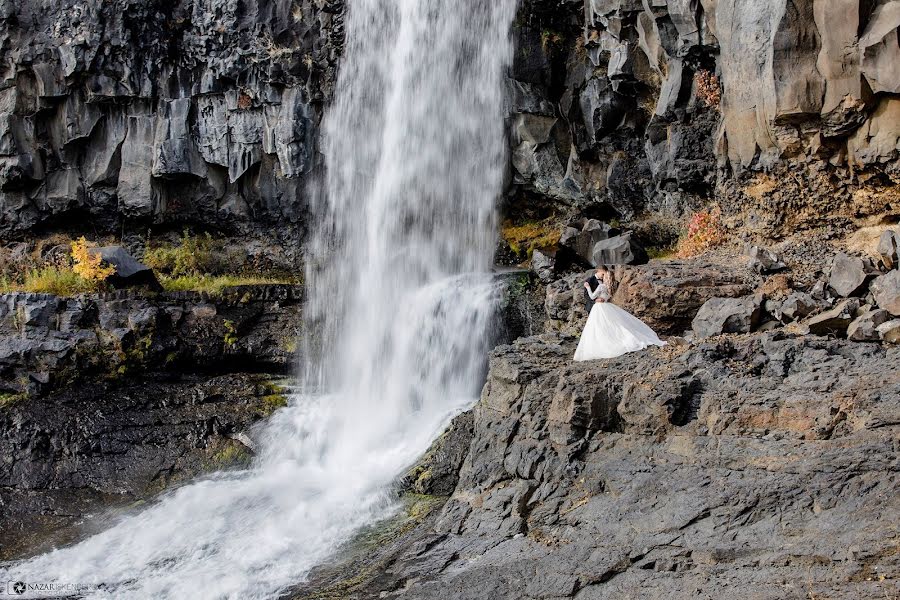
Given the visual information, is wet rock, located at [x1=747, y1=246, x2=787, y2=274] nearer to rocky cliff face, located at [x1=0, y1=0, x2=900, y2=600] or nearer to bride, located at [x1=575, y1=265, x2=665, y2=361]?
rocky cliff face, located at [x1=0, y1=0, x2=900, y2=600]

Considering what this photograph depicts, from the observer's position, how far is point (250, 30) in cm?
2025

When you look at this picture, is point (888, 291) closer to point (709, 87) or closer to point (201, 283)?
point (709, 87)

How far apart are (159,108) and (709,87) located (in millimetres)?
15144

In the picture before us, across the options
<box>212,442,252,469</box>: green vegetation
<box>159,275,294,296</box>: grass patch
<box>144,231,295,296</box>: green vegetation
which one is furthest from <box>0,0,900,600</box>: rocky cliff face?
<box>144,231,295,296</box>: green vegetation

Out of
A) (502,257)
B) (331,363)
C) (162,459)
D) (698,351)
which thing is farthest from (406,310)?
(698,351)

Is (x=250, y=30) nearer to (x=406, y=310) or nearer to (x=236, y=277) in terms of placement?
(x=236, y=277)

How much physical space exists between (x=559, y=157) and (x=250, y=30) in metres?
9.25

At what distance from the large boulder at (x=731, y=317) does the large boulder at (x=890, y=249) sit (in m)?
1.58

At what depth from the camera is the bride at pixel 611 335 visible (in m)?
9.91

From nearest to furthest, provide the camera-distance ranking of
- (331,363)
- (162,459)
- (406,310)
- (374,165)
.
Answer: (162,459)
(406,310)
(331,363)
(374,165)

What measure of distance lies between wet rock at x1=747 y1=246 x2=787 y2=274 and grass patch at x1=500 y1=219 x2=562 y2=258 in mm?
8012

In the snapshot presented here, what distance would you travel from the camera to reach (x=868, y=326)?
26.1 feet

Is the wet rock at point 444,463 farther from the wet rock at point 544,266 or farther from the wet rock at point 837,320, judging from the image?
the wet rock at point 544,266

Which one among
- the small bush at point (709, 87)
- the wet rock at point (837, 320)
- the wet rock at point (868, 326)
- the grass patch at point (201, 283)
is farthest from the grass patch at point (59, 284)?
the wet rock at point (868, 326)
